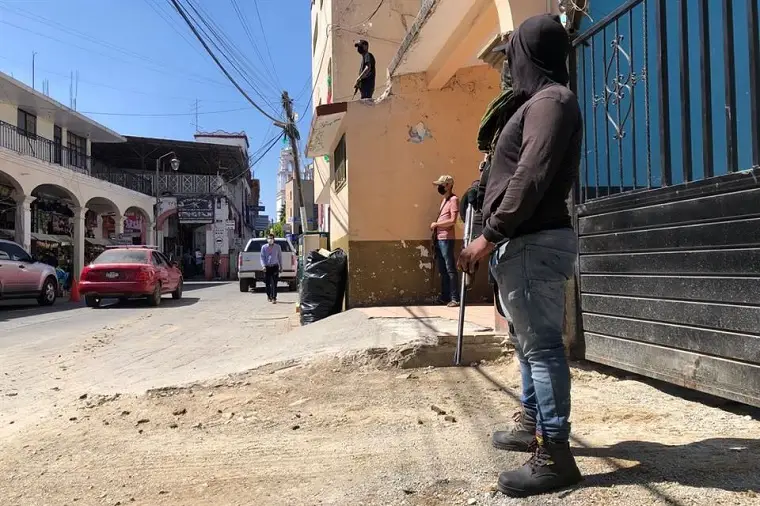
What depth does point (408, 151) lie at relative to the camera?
7.62 meters

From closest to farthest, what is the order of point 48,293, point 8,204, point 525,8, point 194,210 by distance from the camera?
point 525,8 < point 48,293 < point 8,204 < point 194,210

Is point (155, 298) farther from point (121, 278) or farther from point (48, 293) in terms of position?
point (48, 293)

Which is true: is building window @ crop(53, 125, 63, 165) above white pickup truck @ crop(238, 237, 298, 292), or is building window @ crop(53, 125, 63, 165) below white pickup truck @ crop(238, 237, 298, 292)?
above

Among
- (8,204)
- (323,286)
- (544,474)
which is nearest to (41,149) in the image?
(8,204)

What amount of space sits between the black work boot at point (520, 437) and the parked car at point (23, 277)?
547 inches

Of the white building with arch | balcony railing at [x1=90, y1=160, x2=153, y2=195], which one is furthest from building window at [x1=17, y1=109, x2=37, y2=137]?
balcony railing at [x1=90, y1=160, x2=153, y2=195]

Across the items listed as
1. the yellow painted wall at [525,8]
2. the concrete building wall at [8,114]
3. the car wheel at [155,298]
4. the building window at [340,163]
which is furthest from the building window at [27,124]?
the yellow painted wall at [525,8]

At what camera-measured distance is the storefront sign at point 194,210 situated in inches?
1294

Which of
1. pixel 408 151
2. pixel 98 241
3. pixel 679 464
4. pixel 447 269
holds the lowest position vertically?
pixel 679 464

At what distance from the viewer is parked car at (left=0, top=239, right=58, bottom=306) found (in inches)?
513

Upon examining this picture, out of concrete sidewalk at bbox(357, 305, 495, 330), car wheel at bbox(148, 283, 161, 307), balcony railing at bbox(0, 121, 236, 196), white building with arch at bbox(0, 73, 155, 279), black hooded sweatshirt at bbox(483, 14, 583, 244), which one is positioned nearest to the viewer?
black hooded sweatshirt at bbox(483, 14, 583, 244)

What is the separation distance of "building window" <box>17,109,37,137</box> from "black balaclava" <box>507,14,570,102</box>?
22.8 m

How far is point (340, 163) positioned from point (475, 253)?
22.2 ft

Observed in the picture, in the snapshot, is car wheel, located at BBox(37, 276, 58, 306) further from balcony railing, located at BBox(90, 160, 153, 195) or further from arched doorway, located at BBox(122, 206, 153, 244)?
arched doorway, located at BBox(122, 206, 153, 244)
